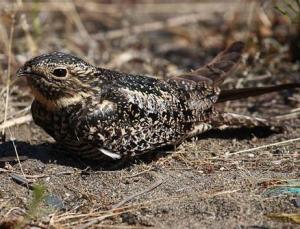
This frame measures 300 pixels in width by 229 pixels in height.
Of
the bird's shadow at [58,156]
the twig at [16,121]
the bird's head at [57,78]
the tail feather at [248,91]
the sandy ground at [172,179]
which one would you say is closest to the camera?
the sandy ground at [172,179]

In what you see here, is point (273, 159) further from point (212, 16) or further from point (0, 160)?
point (212, 16)

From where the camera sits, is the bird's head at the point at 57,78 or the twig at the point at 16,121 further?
the twig at the point at 16,121

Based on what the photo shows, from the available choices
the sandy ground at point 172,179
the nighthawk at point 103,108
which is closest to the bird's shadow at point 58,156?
the sandy ground at point 172,179

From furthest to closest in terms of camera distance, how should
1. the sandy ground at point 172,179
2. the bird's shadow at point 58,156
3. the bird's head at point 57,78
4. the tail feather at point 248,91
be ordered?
the tail feather at point 248,91, the bird's shadow at point 58,156, the bird's head at point 57,78, the sandy ground at point 172,179

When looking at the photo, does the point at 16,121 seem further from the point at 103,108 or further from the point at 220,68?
the point at 220,68

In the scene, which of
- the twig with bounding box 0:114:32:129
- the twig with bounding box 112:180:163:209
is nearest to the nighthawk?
the twig with bounding box 112:180:163:209

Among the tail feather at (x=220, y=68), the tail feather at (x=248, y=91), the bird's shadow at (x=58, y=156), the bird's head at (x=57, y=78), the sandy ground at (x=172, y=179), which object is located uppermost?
the bird's head at (x=57, y=78)

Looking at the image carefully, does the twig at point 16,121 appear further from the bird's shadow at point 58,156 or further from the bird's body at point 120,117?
the bird's body at point 120,117
